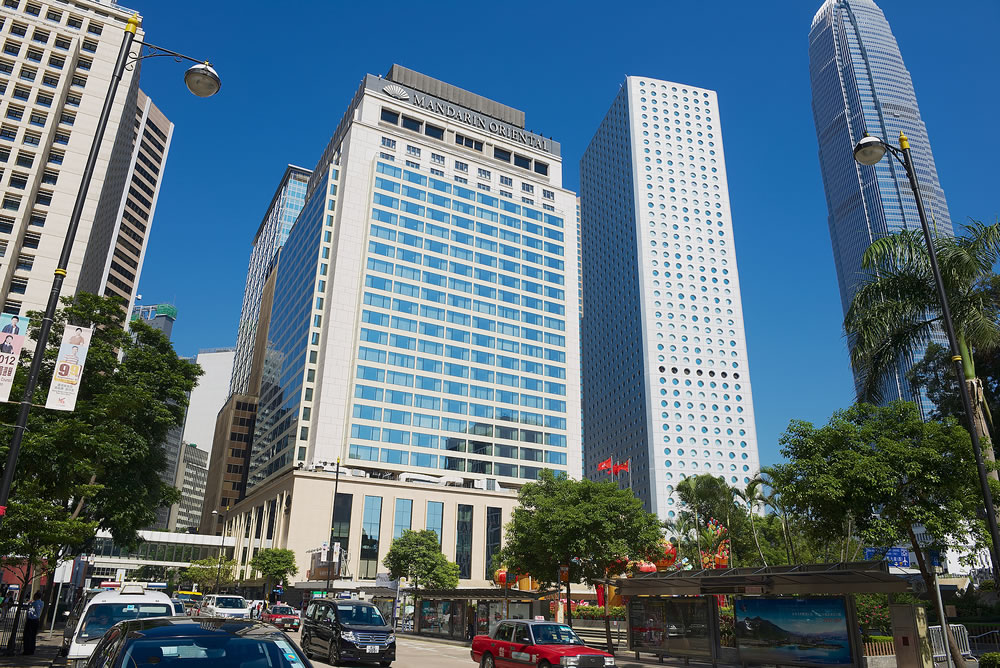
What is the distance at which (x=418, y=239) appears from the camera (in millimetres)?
92812

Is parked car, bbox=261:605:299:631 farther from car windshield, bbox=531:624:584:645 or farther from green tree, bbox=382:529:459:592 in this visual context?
car windshield, bbox=531:624:584:645

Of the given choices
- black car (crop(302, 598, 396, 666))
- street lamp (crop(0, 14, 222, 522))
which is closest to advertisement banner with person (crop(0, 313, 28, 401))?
street lamp (crop(0, 14, 222, 522))

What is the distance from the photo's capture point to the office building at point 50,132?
6969 centimetres

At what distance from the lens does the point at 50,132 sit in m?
74.2

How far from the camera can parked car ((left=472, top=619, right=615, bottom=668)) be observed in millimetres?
17359

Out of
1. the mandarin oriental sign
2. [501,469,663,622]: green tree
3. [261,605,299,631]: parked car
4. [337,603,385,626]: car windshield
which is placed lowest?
[261,605,299,631]: parked car

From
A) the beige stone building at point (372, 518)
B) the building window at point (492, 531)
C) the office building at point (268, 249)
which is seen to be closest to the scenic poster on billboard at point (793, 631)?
the beige stone building at point (372, 518)

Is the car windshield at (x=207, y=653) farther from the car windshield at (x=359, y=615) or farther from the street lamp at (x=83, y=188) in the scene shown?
the car windshield at (x=359, y=615)

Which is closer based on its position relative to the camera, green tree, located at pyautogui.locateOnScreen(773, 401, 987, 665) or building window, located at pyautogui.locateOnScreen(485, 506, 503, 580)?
green tree, located at pyautogui.locateOnScreen(773, 401, 987, 665)

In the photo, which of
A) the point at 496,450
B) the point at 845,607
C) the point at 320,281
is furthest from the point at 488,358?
the point at 845,607

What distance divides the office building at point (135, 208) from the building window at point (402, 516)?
5345 centimetres

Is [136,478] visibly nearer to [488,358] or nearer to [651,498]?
[488,358]

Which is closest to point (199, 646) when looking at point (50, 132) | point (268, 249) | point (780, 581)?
point (780, 581)

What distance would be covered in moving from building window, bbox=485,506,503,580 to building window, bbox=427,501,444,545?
6.11 metres
